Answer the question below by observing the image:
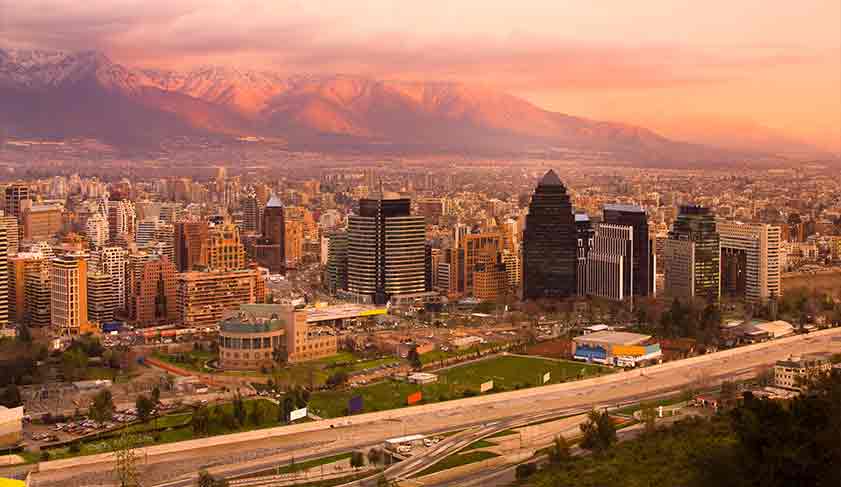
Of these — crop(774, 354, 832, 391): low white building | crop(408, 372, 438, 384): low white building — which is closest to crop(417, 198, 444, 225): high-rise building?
crop(408, 372, 438, 384): low white building

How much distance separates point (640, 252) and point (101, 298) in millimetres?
8173

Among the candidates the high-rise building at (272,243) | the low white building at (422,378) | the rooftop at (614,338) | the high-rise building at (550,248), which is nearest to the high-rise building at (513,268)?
the high-rise building at (550,248)

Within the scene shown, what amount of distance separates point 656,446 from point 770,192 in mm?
13969

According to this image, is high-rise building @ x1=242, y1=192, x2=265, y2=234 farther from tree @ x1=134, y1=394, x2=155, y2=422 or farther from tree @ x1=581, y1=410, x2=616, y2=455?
tree @ x1=581, y1=410, x2=616, y2=455

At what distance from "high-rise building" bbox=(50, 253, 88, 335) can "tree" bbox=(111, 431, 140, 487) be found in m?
6.69

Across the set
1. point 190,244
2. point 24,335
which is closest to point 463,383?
point 24,335

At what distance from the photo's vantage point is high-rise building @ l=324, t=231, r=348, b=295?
789 inches

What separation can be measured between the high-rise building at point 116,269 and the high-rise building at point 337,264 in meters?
3.67

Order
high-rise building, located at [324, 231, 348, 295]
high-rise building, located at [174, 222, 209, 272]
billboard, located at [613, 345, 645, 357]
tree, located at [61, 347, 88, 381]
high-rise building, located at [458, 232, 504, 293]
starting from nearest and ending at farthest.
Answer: tree, located at [61, 347, 88, 381] → billboard, located at [613, 345, 645, 357] → high-rise building, located at [458, 232, 504, 293] → high-rise building, located at [324, 231, 348, 295] → high-rise building, located at [174, 222, 209, 272]

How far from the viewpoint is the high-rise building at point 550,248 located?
61.8 ft

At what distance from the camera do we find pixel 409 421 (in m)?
11.3

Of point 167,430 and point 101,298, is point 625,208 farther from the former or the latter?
point 167,430

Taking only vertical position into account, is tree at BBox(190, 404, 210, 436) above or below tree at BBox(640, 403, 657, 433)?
below

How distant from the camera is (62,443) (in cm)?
1051
